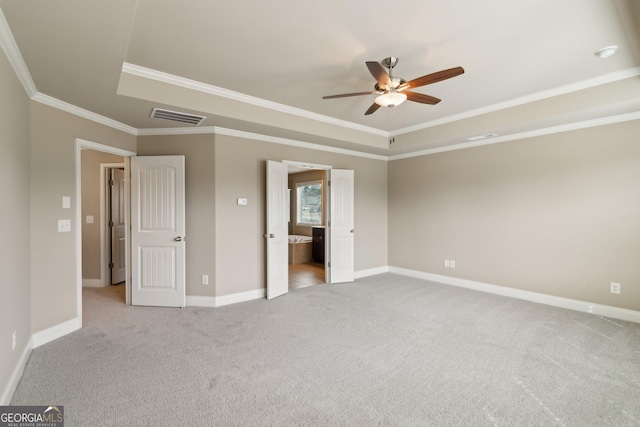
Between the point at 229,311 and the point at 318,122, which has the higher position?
the point at 318,122

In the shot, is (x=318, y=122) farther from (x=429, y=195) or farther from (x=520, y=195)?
(x=520, y=195)

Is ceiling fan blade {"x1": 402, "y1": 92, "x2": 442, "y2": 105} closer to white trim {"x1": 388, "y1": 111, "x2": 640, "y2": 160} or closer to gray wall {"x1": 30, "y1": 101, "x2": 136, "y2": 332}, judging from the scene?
white trim {"x1": 388, "y1": 111, "x2": 640, "y2": 160}

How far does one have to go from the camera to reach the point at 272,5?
204 cm

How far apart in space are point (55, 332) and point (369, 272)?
187 inches

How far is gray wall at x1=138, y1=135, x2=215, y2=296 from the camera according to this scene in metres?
4.04

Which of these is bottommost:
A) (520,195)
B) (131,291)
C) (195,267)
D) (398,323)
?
(398,323)

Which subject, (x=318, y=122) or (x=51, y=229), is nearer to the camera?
(x=51, y=229)

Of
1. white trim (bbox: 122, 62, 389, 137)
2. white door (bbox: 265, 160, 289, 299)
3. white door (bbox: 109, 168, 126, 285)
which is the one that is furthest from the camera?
white door (bbox: 109, 168, 126, 285)

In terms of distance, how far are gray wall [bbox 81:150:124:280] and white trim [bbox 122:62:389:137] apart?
2801mm

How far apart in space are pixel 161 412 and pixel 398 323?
2536 millimetres

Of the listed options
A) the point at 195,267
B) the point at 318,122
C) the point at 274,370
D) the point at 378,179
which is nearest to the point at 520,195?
the point at 378,179

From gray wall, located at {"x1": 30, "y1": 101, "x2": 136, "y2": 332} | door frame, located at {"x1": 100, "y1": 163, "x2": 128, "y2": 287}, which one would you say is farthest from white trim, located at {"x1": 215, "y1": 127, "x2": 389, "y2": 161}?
door frame, located at {"x1": 100, "y1": 163, "x2": 128, "y2": 287}

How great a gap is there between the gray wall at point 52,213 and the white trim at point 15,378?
36 centimetres

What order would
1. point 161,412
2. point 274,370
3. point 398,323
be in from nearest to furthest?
point 161,412 → point 274,370 → point 398,323
